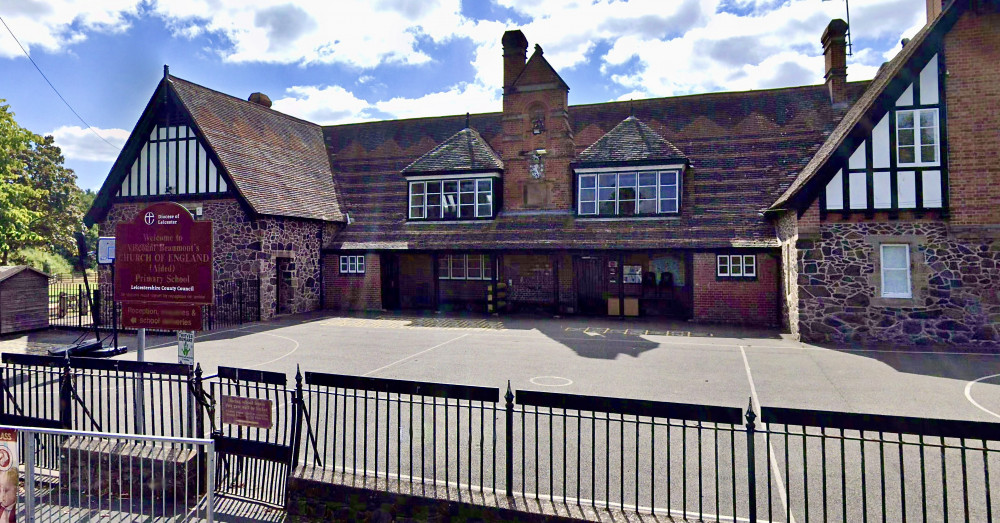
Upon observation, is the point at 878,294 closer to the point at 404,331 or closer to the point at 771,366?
the point at 771,366

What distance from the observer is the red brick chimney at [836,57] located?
69.5ft

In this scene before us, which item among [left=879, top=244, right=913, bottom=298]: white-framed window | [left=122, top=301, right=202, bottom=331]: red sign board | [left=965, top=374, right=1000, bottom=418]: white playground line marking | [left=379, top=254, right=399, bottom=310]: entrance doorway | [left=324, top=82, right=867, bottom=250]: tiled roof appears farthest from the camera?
[left=379, top=254, right=399, bottom=310]: entrance doorway

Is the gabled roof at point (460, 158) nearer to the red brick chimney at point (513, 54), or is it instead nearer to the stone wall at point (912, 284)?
the red brick chimney at point (513, 54)

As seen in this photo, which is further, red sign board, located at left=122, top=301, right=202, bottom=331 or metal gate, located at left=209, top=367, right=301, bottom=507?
red sign board, located at left=122, top=301, right=202, bottom=331

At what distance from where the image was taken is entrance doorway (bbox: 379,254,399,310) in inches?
933

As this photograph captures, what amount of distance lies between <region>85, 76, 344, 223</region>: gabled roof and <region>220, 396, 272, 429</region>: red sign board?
591 inches

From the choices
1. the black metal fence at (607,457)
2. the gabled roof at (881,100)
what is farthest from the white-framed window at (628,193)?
the black metal fence at (607,457)

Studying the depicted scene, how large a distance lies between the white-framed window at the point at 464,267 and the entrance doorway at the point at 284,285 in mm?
6182

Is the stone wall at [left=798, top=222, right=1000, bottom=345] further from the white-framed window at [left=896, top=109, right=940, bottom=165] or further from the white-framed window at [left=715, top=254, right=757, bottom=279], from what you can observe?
the white-framed window at [left=715, top=254, right=757, bottom=279]

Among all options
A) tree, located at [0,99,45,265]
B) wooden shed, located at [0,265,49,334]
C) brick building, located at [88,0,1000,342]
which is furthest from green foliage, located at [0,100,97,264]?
brick building, located at [88,0,1000,342]

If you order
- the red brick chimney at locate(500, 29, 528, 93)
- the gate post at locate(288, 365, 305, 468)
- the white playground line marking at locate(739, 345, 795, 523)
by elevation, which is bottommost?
the white playground line marking at locate(739, 345, 795, 523)

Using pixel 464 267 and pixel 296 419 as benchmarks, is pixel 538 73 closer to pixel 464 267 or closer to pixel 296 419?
pixel 464 267

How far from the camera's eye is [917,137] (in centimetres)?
1471

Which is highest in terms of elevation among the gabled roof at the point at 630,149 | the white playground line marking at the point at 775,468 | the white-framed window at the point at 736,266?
the gabled roof at the point at 630,149
